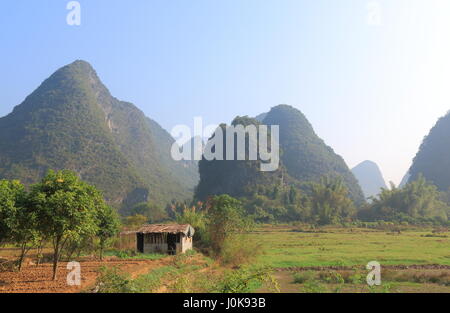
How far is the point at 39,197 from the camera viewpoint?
12492 millimetres

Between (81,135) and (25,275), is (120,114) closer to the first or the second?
(81,135)

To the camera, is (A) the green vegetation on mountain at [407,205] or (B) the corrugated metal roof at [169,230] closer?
(B) the corrugated metal roof at [169,230]

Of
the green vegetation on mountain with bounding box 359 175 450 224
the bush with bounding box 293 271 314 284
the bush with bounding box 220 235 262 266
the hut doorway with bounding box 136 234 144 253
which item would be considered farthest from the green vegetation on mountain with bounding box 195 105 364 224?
the bush with bounding box 293 271 314 284

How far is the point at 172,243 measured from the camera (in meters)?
24.1

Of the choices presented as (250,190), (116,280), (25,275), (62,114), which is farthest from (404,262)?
(62,114)

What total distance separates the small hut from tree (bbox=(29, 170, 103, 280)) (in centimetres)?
1058

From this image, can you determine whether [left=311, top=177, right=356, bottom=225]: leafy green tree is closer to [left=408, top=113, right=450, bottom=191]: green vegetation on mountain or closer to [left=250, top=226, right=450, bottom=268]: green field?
[left=250, top=226, right=450, bottom=268]: green field

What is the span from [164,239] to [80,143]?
232 feet

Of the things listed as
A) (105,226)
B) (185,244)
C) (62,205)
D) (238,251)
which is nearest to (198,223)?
(185,244)

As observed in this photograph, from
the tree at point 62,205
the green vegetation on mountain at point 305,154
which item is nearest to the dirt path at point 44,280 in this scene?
the tree at point 62,205

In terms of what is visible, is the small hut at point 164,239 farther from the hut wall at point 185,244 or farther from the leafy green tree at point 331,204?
the leafy green tree at point 331,204

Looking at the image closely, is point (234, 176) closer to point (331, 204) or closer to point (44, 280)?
point (331, 204)

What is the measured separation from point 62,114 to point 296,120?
3361 inches

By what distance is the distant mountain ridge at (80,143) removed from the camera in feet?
260
